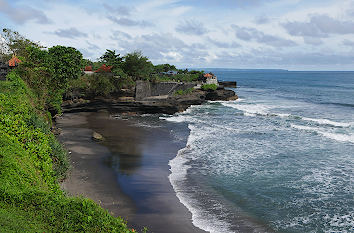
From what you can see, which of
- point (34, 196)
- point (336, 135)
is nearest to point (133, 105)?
point (336, 135)

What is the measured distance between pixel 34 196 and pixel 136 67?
50307 millimetres

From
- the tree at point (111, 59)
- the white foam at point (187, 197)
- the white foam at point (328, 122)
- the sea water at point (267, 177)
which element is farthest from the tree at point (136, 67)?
the white foam at point (187, 197)

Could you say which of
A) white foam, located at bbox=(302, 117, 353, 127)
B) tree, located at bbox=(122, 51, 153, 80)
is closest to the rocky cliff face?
tree, located at bbox=(122, 51, 153, 80)

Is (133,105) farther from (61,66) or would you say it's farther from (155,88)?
(61,66)

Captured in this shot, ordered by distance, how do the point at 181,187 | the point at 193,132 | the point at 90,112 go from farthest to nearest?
the point at 90,112
the point at 193,132
the point at 181,187

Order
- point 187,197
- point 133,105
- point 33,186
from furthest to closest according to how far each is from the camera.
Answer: point 133,105, point 187,197, point 33,186

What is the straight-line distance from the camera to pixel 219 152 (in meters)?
26.2

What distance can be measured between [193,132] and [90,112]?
1928 centimetres

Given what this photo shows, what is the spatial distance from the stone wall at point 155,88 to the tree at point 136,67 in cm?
234

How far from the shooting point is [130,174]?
20547 millimetres

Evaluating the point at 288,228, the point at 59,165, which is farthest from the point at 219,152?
the point at 59,165

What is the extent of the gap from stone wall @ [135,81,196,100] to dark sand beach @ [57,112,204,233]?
2150cm

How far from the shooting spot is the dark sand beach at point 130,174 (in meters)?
15.2

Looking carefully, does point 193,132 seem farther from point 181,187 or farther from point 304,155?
point 181,187
